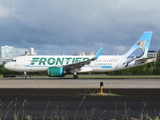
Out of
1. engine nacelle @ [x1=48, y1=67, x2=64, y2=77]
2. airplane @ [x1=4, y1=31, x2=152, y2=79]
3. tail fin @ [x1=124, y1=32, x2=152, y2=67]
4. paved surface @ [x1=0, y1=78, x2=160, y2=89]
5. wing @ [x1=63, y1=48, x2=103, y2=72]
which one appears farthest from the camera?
tail fin @ [x1=124, y1=32, x2=152, y2=67]

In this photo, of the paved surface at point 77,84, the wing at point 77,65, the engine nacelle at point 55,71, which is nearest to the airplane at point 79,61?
the wing at point 77,65

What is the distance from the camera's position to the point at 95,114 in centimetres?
1041

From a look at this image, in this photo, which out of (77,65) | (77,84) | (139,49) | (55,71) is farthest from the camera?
(139,49)

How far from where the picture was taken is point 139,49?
43875mm

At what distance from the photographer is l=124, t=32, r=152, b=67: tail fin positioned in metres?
43.3

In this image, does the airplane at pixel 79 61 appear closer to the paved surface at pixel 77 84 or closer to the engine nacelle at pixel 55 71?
the engine nacelle at pixel 55 71

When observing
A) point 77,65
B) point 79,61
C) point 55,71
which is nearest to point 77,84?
point 55,71

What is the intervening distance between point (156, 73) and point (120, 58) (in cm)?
2034

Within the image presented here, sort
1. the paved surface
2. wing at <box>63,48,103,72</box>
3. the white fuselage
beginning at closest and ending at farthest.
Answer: the paved surface
wing at <box>63,48,103,72</box>
the white fuselage

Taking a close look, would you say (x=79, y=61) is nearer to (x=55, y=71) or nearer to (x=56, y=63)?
(x=56, y=63)

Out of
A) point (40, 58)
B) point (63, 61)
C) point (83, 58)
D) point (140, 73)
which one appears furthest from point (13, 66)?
point (140, 73)

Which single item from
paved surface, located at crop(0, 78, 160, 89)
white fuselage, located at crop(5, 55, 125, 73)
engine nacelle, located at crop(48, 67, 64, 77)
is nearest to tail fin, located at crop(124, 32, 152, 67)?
white fuselage, located at crop(5, 55, 125, 73)

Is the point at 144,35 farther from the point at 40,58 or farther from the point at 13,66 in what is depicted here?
the point at 13,66

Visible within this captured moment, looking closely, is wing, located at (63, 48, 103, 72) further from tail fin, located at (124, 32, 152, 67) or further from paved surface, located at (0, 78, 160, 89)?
paved surface, located at (0, 78, 160, 89)
